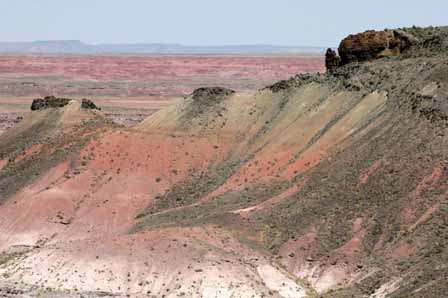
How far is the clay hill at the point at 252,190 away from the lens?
45.9 meters

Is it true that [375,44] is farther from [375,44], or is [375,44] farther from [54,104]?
[54,104]

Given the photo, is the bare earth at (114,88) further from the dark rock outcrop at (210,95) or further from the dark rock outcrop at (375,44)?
the dark rock outcrop at (375,44)

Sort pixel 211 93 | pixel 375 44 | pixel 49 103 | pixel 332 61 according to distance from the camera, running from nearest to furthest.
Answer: pixel 375 44, pixel 332 61, pixel 211 93, pixel 49 103

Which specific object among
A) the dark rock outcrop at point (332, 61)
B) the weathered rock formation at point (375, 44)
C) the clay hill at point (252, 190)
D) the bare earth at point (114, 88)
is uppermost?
the weathered rock formation at point (375, 44)

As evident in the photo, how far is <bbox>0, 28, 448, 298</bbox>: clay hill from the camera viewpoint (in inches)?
1809

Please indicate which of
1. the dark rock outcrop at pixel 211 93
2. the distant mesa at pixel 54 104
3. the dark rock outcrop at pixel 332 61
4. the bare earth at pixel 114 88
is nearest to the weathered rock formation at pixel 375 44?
the dark rock outcrop at pixel 332 61

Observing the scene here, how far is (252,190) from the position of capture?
57.0 meters

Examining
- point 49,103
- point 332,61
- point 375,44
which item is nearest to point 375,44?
point 375,44

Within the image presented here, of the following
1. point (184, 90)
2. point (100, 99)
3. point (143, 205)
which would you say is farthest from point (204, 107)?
point (184, 90)

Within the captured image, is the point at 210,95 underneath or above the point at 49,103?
above

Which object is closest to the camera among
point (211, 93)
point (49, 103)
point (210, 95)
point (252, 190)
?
point (252, 190)

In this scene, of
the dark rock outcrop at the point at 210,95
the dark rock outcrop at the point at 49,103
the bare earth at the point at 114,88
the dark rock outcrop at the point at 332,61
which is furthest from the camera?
the bare earth at the point at 114,88

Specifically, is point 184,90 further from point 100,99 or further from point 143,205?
point 143,205

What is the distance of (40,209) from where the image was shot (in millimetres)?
62062
